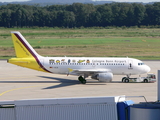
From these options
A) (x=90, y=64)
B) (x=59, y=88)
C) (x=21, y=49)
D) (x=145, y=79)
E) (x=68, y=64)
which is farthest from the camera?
(x=145, y=79)

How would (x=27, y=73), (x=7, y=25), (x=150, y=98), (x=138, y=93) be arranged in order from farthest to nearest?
(x=7, y=25), (x=27, y=73), (x=138, y=93), (x=150, y=98)

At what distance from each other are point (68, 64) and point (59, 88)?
185 inches

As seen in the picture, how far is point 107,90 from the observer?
129 feet

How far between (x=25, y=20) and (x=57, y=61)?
149 m

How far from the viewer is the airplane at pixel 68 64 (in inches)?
1710

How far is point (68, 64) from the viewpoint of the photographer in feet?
144

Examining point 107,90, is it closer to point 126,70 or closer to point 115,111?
point 126,70

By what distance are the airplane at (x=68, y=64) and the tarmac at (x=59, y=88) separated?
1.58m

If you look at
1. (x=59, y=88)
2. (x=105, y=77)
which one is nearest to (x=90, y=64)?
(x=105, y=77)

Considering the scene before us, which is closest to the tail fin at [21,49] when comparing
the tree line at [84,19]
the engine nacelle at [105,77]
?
the engine nacelle at [105,77]

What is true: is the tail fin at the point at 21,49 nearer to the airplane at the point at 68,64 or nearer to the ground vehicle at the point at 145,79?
the airplane at the point at 68,64

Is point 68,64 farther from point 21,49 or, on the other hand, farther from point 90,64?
point 21,49

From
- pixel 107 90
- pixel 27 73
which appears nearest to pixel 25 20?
pixel 27 73

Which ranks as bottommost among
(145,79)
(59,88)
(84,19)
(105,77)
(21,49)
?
(59,88)
